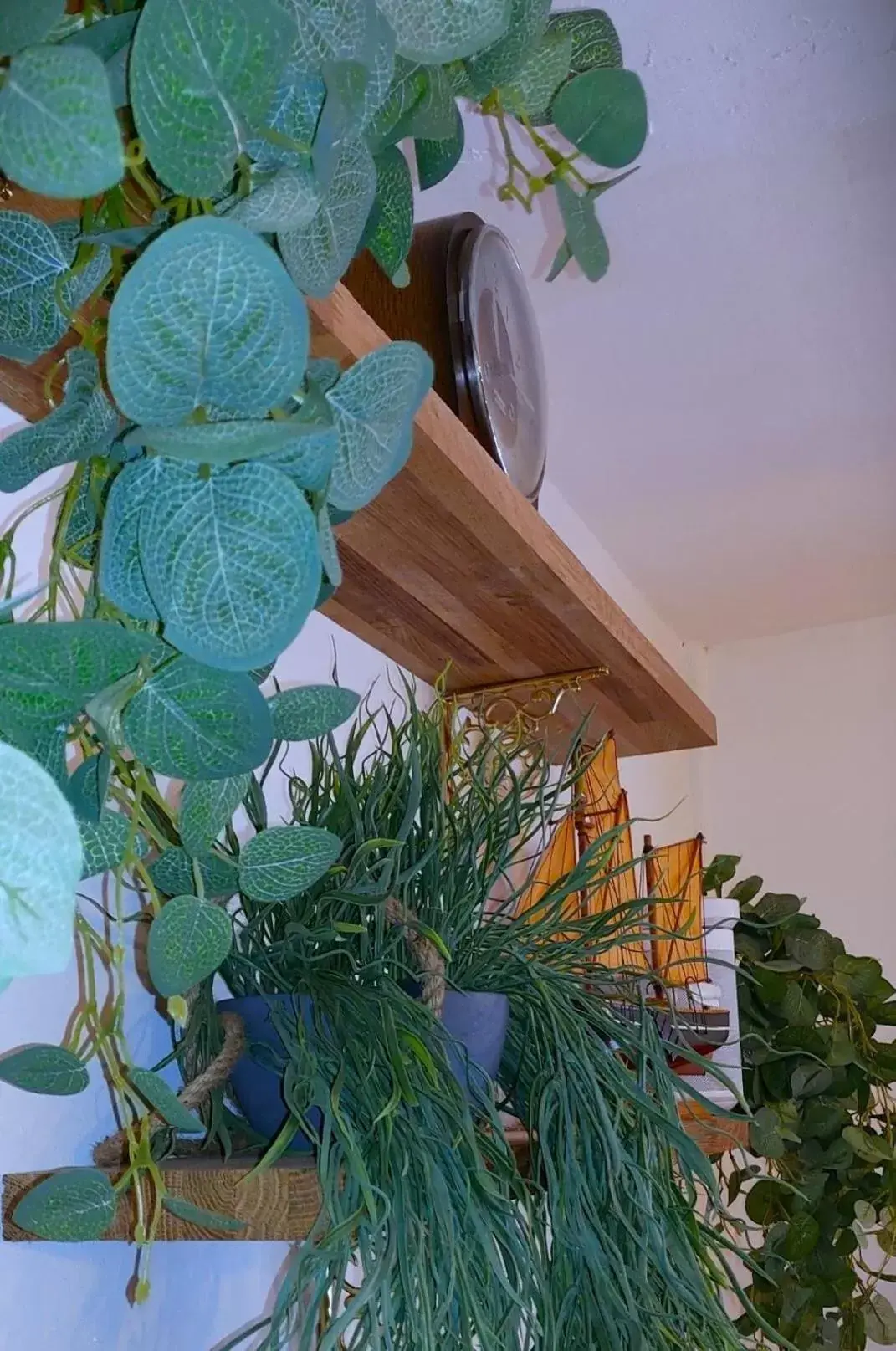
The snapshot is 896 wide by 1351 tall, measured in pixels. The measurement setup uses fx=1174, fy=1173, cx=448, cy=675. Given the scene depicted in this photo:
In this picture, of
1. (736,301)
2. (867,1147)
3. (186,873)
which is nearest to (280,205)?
(186,873)

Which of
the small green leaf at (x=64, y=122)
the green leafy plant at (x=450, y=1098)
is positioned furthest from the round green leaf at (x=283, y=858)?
the small green leaf at (x=64, y=122)

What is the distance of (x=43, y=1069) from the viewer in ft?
1.36

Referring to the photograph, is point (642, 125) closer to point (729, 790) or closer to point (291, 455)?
point (291, 455)

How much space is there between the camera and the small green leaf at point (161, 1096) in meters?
0.36

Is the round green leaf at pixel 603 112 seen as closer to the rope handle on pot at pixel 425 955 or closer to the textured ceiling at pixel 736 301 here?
the rope handle on pot at pixel 425 955

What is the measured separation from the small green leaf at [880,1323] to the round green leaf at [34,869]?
1735 millimetres

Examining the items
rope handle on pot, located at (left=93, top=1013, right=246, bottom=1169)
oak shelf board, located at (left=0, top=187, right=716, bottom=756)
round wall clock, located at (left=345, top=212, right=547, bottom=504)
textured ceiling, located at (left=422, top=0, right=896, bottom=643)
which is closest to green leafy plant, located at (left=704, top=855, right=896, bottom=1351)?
oak shelf board, located at (left=0, top=187, right=716, bottom=756)

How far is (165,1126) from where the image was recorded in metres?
0.56

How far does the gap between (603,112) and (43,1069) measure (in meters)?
0.38

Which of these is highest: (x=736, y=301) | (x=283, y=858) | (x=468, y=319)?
(x=736, y=301)

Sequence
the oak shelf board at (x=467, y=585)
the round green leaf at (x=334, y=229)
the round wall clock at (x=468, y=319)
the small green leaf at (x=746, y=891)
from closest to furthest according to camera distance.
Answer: the round green leaf at (x=334, y=229)
the oak shelf board at (x=467, y=585)
the round wall clock at (x=468, y=319)
the small green leaf at (x=746, y=891)

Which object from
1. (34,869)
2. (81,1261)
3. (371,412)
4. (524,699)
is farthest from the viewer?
(524,699)

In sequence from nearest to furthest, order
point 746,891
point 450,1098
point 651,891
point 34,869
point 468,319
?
point 34,869 < point 450,1098 < point 468,319 < point 651,891 < point 746,891

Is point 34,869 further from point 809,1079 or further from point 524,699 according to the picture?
point 809,1079
